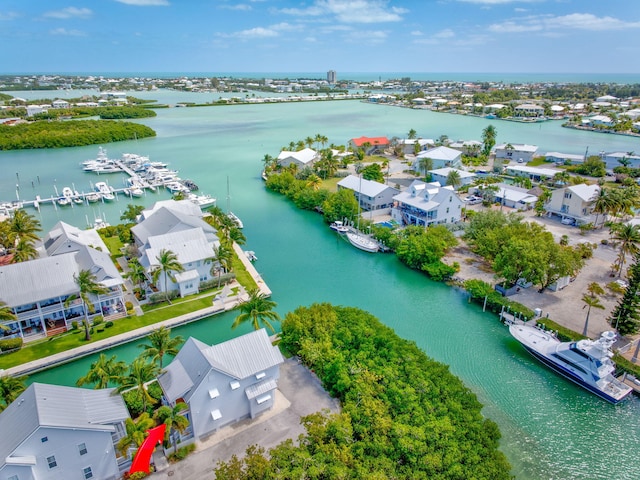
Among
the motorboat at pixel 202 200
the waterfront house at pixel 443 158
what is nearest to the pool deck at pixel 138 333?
the motorboat at pixel 202 200

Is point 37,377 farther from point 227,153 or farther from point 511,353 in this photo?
point 227,153

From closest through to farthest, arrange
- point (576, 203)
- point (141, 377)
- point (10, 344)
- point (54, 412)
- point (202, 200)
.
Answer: point (54, 412) → point (141, 377) → point (10, 344) → point (576, 203) → point (202, 200)

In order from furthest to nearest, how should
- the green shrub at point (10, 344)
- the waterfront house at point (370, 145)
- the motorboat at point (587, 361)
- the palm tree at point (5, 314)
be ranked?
the waterfront house at point (370, 145)
the green shrub at point (10, 344)
the palm tree at point (5, 314)
the motorboat at point (587, 361)

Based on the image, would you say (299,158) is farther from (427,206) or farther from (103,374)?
(103,374)

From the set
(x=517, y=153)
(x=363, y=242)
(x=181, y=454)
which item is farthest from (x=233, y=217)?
(x=517, y=153)

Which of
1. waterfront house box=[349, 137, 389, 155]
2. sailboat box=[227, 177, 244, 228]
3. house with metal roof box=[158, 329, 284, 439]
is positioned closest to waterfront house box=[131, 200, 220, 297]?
sailboat box=[227, 177, 244, 228]

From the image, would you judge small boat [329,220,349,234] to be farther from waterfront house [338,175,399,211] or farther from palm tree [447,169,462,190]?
palm tree [447,169,462,190]

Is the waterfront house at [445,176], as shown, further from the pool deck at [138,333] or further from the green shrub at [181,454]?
the green shrub at [181,454]
